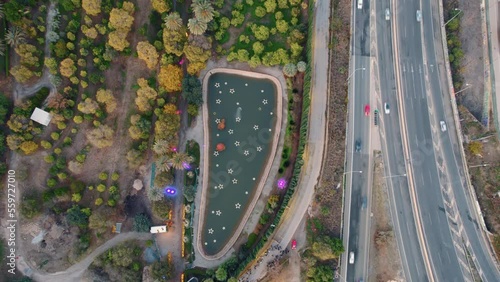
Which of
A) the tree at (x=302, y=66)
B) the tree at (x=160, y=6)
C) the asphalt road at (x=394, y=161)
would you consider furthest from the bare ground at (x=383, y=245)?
the tree at (x=160, y=6)

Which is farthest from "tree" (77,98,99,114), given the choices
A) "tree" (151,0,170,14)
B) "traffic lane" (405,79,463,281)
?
"traffic lane" (405,79,463,281)

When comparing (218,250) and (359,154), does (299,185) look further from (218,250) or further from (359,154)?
(218,250)

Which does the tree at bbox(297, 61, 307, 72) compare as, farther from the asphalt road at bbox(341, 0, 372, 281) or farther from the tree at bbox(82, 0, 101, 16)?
the tree at bbox(82, 0, 101, 16)

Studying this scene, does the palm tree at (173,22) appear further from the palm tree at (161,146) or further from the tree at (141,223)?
the tree at (141,223)

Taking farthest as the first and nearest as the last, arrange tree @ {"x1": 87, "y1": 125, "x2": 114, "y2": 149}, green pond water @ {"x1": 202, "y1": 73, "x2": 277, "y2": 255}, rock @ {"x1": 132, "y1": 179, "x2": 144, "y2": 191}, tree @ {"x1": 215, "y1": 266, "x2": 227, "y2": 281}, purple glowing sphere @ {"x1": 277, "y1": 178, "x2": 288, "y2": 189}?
green pond water @ {"x1": 202, "y1": 73, "x2": 277, "y2": 255}, purple glowing sphere @ {"x1": 277, "y1": 178, "x2": 288, "y2": 189}, rock @ {"x1": 132, "y1": 179, "x2": 144, "y2": 191}, tree @ {"x1": 87, "y1": 125, "x2": 114, "y2": 149}, tree @ {"x1": 215, "y1": 266, "x2": 227, "y2": 281}

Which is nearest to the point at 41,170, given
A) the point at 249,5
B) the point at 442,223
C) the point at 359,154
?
the point at 249,5
